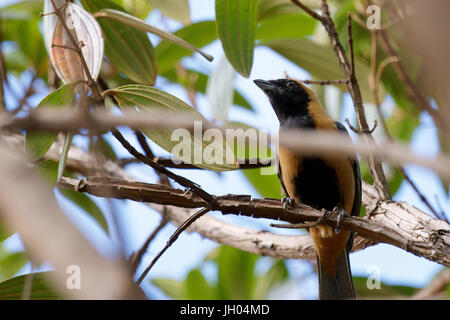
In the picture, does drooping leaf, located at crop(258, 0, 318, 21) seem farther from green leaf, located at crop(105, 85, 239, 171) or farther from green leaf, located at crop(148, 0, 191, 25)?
green leaf, located at crop(105, 85, 239, 171)

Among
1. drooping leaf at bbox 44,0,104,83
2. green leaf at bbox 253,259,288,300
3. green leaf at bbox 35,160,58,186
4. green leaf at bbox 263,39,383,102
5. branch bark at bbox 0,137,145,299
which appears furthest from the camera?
green leaf at bbox 253,259,288,300

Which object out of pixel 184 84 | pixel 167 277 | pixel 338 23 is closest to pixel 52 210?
pixel 338 23

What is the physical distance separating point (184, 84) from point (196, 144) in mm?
2156

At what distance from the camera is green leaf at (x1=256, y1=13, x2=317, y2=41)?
14.3 feet

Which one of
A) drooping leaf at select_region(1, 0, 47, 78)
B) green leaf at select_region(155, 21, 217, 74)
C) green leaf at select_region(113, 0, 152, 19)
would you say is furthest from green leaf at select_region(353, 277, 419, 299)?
drooping leaf at select_region(1, 0, 47, 78)

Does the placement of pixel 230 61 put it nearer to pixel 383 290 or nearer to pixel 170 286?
pixel 383 290

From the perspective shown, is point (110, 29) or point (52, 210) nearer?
point (52, 210)

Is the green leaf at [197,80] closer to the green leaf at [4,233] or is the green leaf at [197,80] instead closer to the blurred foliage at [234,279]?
the blurred foliage at [234,279]

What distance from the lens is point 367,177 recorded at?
392 centimetres

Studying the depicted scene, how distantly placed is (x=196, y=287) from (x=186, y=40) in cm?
215

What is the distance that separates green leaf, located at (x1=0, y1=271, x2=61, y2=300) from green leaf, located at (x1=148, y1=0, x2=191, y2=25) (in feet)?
7.12


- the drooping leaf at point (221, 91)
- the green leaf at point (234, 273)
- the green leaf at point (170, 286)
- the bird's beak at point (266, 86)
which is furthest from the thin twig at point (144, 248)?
the green leaf at point (170, 286)

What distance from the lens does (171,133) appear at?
2666 millimetres
